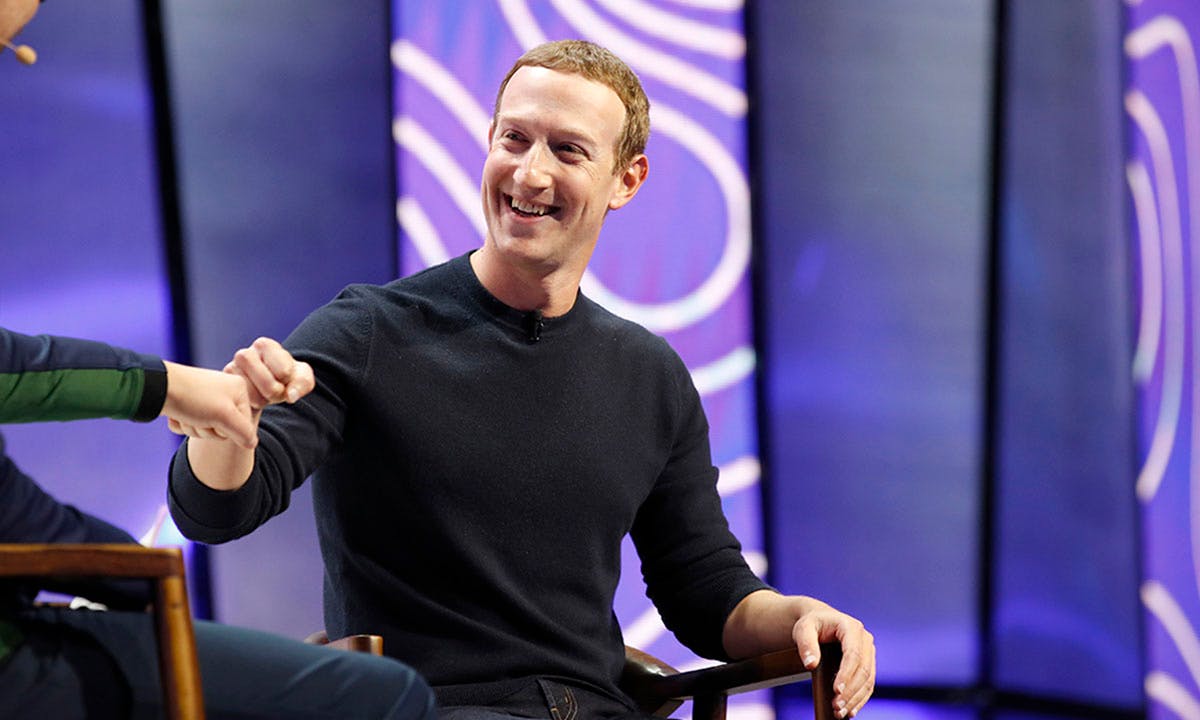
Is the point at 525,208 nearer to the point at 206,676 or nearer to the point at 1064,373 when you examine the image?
the point at 206,676

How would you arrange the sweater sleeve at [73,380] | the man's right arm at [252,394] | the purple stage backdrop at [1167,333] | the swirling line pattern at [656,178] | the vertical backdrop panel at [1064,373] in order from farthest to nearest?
the swirling line pattern at [656,178] < the vertical backdrop panel at [1064,373] < the purple stage backdrop at [1167,333] < the man's right arm at [252,394] < the sweater sleeve at [73,380]

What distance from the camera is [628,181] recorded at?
2.50 metres

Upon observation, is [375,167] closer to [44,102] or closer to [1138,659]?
[44,102]

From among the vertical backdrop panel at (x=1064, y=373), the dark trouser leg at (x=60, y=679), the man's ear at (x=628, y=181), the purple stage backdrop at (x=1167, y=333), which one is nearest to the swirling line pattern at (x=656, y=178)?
the vertical backdrop panel at (x=1064, y=373)

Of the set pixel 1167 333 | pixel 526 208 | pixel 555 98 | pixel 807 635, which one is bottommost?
pixel 807 635

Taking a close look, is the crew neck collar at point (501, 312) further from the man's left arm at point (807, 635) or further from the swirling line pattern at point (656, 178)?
the swirling line pattern at point (656, 178)

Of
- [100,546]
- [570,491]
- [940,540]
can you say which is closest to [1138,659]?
[940,540]

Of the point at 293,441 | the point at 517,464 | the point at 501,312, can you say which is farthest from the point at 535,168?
the point at 293,441

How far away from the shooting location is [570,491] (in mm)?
2209

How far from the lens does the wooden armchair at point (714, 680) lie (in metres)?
2.10

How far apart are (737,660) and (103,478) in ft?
5.94

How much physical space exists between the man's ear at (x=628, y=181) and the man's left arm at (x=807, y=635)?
0.71 m

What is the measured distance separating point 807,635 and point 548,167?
842 mm

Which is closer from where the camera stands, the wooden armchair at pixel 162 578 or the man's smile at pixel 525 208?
the wooden armchair at pixel 162 578
